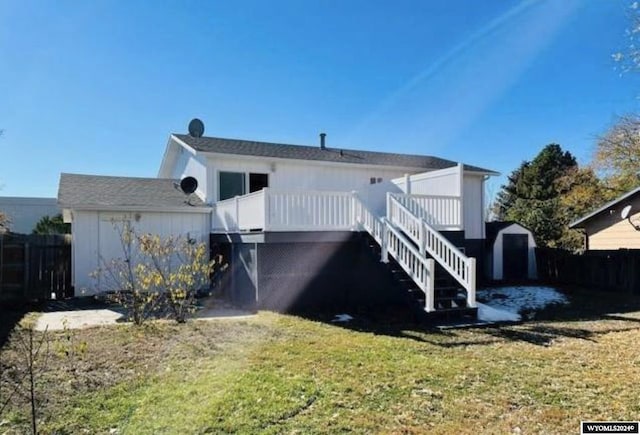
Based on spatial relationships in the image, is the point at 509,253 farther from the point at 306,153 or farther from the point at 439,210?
the point at 306,153

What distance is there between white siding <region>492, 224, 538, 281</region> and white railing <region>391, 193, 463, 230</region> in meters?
5.69

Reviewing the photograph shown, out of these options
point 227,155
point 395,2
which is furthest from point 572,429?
point 227,155

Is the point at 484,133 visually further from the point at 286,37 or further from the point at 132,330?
the point at 132,330

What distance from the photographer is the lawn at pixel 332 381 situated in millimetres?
3660

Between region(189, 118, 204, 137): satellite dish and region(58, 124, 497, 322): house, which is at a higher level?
region(189, 118, 204, 137): satellite dish

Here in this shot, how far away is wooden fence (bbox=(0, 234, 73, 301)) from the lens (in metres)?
10.3

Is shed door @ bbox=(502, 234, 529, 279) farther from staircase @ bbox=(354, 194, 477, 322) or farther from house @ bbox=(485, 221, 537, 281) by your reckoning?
staircase @ bbox=(354, 194, 477, 322)

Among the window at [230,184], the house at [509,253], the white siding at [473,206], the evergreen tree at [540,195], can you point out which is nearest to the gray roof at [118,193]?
the window at [230,184]

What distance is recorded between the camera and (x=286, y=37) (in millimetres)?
10898

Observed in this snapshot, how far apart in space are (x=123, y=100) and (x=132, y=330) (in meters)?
9.16

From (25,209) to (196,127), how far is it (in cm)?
2005


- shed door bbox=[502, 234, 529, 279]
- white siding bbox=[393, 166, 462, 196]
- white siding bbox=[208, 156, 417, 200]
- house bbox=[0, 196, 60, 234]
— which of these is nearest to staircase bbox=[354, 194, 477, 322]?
white siding bbox=[393, 166, 462, 196]

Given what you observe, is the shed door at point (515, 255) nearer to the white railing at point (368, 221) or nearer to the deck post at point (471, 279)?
the white railing at point (368, 221)

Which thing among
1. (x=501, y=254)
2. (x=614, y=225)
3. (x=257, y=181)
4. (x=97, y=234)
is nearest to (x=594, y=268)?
(x=614, y=225)
